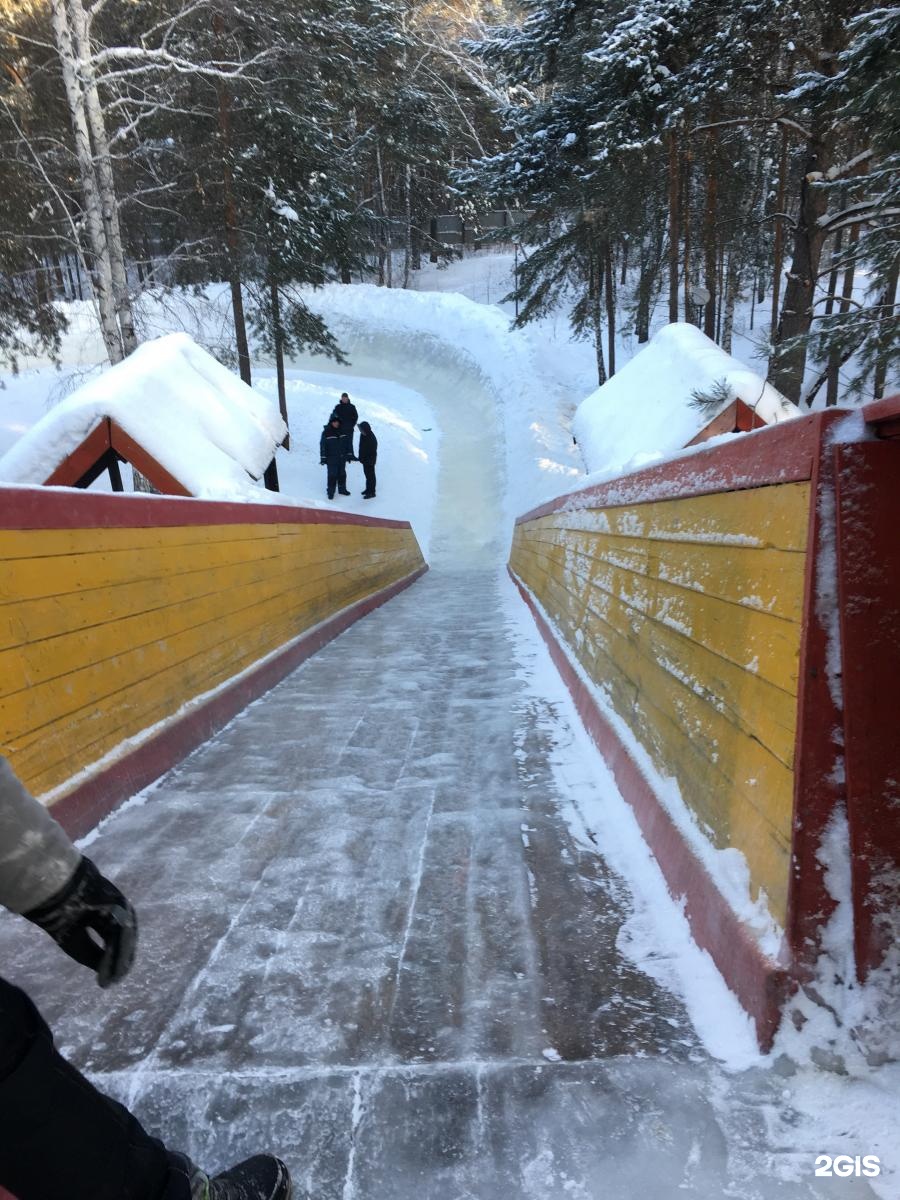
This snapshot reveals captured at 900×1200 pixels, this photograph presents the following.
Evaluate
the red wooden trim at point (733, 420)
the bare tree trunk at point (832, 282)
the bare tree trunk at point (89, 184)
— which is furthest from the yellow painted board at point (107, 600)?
the bare tree trunk at point (89, 184)

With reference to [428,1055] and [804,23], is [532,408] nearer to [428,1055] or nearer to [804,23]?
[804,23]

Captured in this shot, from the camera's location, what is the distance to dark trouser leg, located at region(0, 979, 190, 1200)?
107cm

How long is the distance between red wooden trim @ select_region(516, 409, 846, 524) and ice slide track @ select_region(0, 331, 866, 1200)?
4.39ft

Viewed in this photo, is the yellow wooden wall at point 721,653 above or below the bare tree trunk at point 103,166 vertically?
below

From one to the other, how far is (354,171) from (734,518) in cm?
2243

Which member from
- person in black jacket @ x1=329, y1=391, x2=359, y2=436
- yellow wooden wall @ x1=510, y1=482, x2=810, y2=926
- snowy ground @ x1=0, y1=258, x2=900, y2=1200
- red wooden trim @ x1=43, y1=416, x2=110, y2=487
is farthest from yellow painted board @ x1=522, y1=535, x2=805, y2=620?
person in black jacket @ x1=329, y1=391, x2=359, y2=436

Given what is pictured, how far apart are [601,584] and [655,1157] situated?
10.5ft

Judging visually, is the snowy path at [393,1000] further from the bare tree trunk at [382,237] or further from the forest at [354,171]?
the bare tree trunk at [382,237]

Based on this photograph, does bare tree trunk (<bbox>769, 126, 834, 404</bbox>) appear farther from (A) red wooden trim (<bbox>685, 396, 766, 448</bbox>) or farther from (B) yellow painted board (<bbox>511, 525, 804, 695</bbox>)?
(B) yellow painted board (<bbox>511, 525, 804, 695</bbox>)

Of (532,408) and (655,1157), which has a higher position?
(532,408)

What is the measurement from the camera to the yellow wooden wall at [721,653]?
69.7 inches

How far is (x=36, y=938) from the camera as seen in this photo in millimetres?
2330

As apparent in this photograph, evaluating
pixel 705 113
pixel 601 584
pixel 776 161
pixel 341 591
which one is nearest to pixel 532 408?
pixel 776 161

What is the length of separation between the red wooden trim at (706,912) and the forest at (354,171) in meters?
5.31
